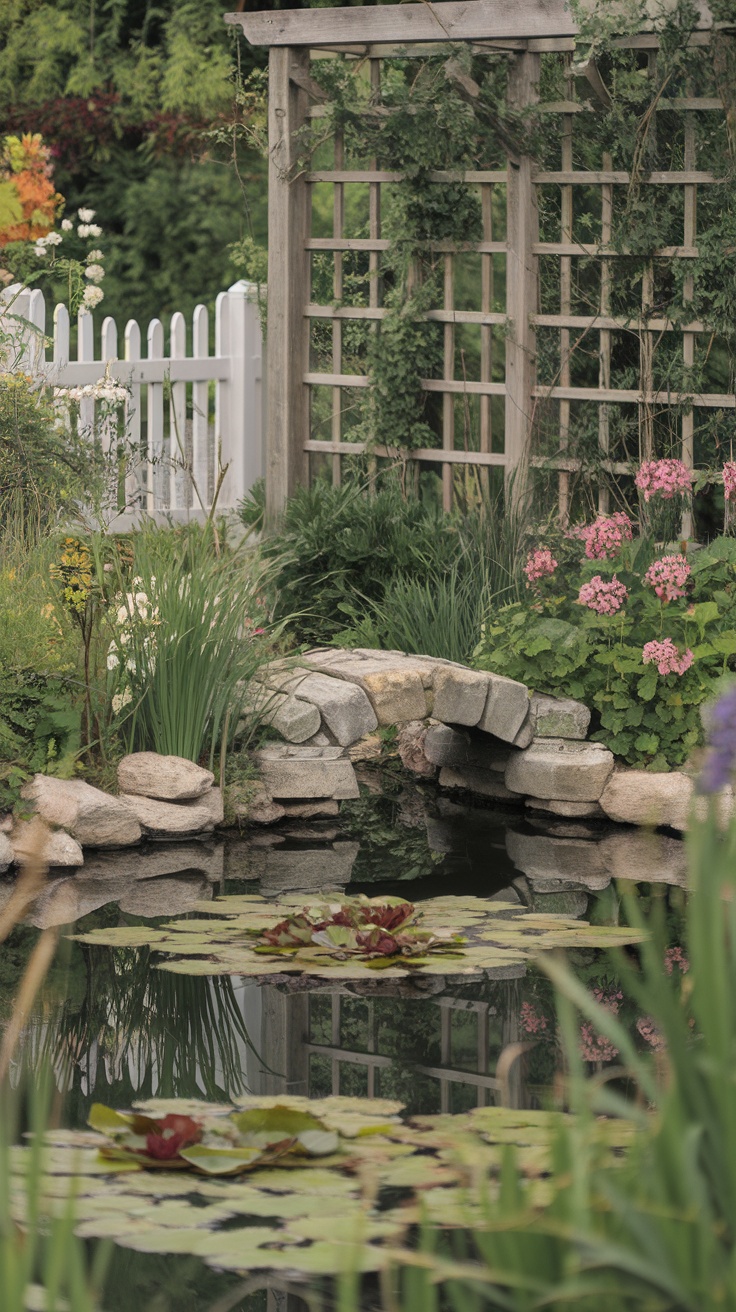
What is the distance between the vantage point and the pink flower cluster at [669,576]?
21.6ft

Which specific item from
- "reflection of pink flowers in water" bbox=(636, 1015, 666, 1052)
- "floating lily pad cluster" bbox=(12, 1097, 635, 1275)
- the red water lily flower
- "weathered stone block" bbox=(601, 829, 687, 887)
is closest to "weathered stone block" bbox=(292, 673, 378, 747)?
"weathered stone block" bbox=(601, 829, 687, 887)

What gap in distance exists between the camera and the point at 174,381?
997 cm

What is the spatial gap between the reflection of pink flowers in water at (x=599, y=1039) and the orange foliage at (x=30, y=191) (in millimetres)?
6035

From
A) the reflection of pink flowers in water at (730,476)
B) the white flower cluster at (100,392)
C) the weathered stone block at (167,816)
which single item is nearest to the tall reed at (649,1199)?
the weathered stone block at (167,816)

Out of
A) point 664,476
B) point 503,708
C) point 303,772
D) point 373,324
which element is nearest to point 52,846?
point 303,772

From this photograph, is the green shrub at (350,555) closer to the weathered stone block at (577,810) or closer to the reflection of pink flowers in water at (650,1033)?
the weathered stone block at (577,810)

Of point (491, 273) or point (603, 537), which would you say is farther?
point (491, 273)

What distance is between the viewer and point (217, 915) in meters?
5.29

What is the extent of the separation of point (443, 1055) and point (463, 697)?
8.78 feet

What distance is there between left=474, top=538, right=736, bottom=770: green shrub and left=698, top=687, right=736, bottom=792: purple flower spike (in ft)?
14.7

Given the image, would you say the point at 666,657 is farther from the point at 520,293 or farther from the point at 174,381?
the point at 174,381

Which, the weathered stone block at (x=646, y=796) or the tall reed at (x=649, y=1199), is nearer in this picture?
the tall reed at (x=649, y=1199)

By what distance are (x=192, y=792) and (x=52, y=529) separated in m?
1.40

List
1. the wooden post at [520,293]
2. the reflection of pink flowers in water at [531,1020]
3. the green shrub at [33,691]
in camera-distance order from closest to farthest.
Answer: the reflection of pink flowers in water at [531,1020], the green shrub at [33,691], the wooden post at [520,293]
